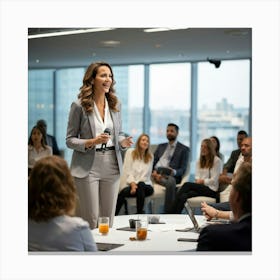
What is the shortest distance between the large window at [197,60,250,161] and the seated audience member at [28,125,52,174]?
1646 mm

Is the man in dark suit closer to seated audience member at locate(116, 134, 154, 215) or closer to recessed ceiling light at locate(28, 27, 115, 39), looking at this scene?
seated audience member at locate(116, 134, 154, 215)

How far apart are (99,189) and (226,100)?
369 cm

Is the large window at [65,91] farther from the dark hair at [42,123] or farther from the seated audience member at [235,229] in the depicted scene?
the seated audience member at [235,229]

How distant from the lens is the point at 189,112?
923 centimetres

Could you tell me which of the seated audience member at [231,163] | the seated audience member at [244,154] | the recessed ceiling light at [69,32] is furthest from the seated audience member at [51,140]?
the seated audience member at [231,163]

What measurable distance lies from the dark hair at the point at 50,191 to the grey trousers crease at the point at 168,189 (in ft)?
9.91

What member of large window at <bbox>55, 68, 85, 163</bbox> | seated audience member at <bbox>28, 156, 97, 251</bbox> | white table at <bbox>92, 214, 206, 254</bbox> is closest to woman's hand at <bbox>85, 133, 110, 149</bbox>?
large window at <bbox>55, 68, 85, 163</bbox>

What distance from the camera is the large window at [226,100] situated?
20.4 ft

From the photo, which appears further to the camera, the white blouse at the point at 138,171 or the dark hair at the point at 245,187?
the white blouse at the point at 138,171

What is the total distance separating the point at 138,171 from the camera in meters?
7.65

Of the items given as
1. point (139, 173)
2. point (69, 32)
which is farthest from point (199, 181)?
point (69, 32)

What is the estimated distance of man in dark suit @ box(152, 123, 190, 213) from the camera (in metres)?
7.51
